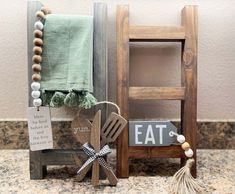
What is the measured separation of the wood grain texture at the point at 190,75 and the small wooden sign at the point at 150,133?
5cm

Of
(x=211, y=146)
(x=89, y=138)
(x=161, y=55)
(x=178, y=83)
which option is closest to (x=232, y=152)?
(x=211, y=146)

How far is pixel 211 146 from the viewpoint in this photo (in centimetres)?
93

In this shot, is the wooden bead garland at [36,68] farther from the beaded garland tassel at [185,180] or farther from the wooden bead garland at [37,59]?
the beaded garland tassel at [185,180]

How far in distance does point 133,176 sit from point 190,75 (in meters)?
0.33

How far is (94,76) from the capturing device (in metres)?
0.73

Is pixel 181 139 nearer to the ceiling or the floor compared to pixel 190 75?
nearer to the floor

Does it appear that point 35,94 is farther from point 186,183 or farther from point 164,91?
point 186,183

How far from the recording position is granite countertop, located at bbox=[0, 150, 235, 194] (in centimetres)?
68

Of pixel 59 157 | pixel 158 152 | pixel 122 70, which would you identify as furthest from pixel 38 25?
pixel 158 152

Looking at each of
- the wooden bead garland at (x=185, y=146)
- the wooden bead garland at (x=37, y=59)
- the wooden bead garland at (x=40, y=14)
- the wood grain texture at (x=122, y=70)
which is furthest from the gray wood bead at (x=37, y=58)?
the wooden bead garland at (x=185, y=146)

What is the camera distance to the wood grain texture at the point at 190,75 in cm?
74

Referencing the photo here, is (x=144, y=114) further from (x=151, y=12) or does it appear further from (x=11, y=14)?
(x=11, y=14)

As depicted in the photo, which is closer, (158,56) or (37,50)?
(37,50)

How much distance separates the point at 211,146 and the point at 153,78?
312 mm
